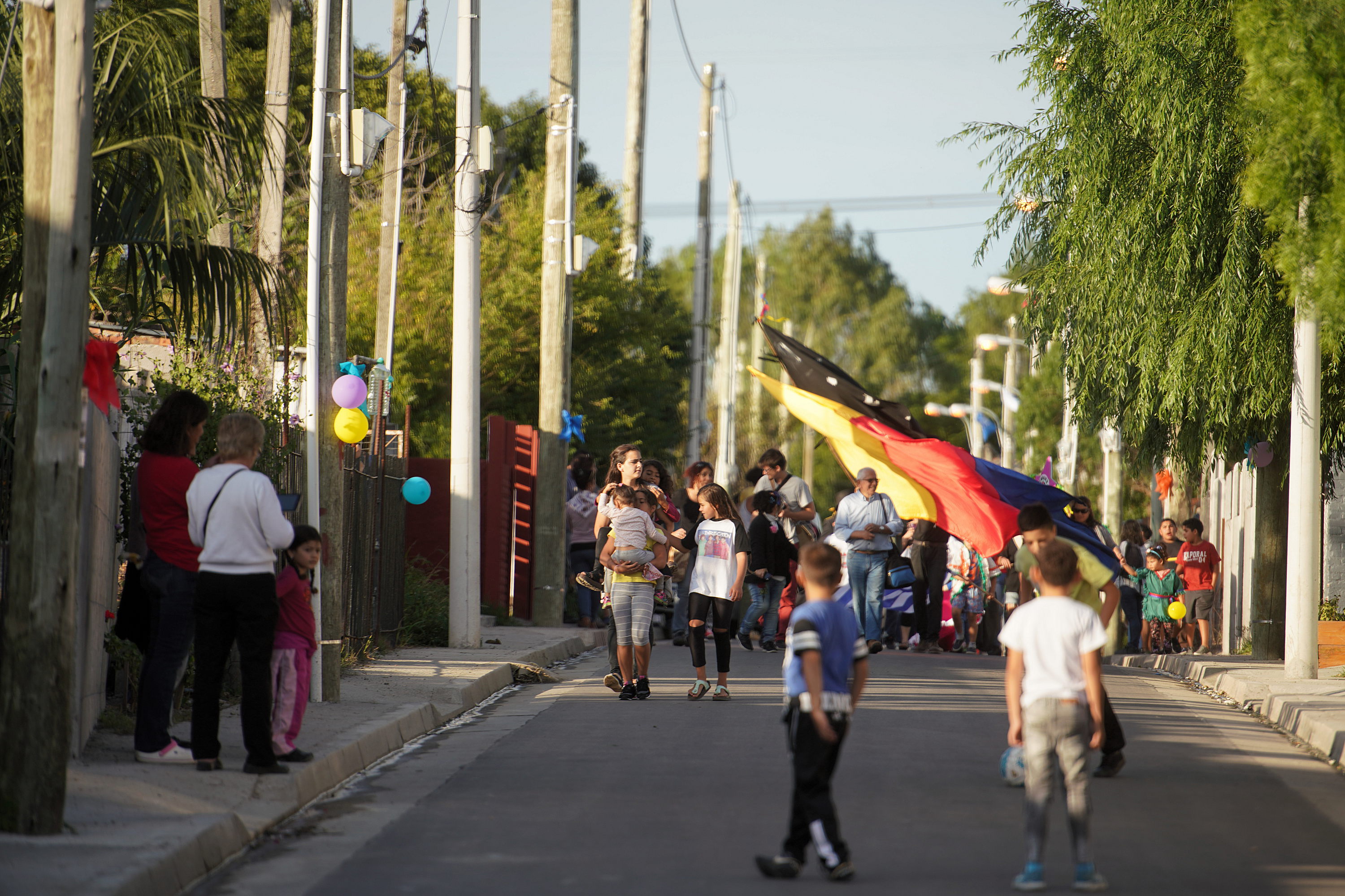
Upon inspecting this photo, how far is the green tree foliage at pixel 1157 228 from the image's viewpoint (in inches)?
579

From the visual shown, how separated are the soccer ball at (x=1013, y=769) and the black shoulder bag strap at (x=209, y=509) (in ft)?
14.4

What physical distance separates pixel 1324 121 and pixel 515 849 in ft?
21.3

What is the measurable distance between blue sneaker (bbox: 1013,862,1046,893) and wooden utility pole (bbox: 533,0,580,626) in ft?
46.6

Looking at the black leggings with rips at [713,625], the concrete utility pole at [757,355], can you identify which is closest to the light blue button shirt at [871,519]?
the black leggings with rips at [713,625]

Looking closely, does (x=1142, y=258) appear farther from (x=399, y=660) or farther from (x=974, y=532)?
(x=399, y=660)

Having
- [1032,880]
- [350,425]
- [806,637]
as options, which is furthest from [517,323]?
[1032,880]

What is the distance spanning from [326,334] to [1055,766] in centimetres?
667

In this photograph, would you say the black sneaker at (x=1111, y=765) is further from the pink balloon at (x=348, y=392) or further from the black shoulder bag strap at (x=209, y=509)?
the pink balloon at (x=348, y=392)

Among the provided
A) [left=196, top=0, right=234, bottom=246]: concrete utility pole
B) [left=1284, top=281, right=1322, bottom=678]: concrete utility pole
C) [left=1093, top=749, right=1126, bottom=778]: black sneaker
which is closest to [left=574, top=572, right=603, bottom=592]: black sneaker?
[left=1093, top=749, right=1126, bottom=778]: black sneaker

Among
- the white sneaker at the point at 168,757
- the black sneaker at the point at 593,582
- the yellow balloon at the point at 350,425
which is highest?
the yellow balloon at the point at 350,425

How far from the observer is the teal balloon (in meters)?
17.8

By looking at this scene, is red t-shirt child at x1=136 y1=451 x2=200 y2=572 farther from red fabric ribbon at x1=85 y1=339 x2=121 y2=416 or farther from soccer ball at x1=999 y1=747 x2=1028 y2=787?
soccer ball at x1=999 y1=747 x2=1028 y2=787

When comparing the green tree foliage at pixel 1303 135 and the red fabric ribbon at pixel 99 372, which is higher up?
the green tree foliage at pixel 1303 135

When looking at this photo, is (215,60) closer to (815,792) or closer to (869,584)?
(869,584)
